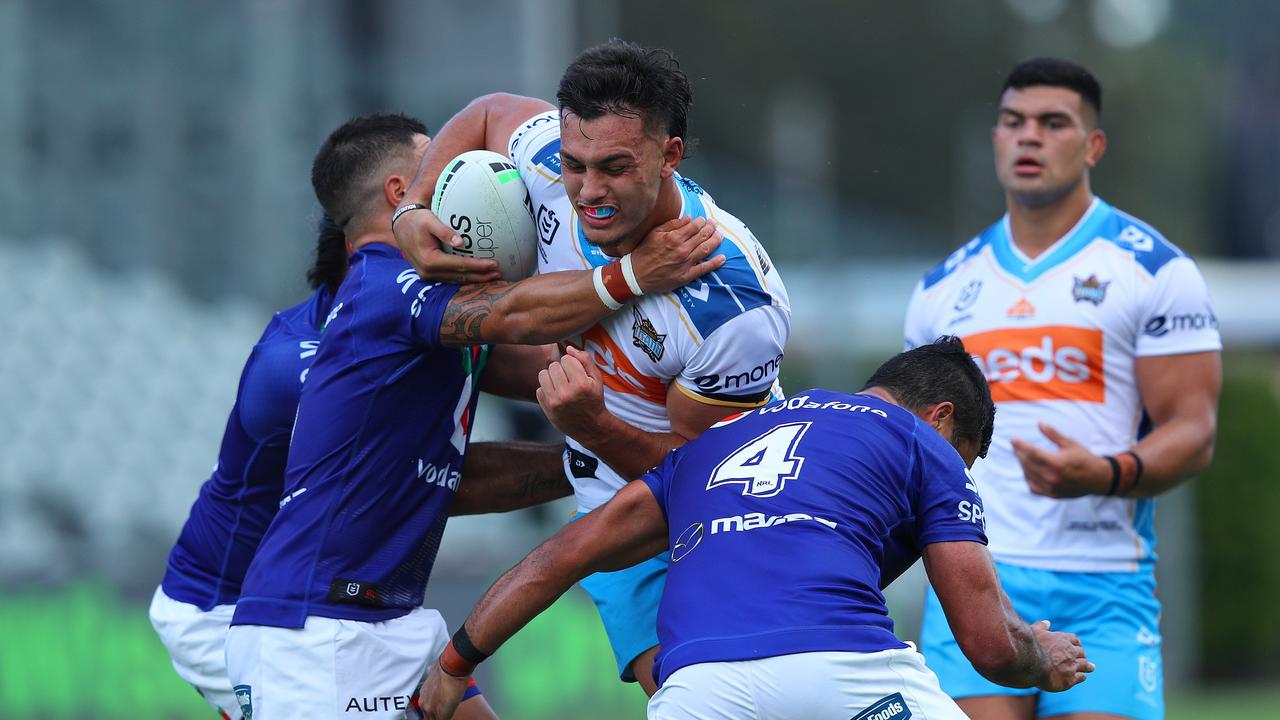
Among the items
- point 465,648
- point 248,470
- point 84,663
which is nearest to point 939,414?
point 465,648

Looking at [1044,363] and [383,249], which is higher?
[383,249]

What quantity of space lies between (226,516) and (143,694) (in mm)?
6006

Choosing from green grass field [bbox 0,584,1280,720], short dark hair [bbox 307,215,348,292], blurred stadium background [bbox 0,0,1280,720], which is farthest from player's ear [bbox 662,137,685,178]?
green grass field [bbox 0,584,1280,720]

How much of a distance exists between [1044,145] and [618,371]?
8.27ft

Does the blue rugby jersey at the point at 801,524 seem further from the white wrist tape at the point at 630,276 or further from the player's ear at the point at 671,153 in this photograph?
the player's ear at the point at 671,153

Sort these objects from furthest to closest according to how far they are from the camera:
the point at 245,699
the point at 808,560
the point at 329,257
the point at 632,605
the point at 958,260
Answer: the point at 958,260
the point at 329,257
the point at 632,605
the point at 245,699
the point at 808,560

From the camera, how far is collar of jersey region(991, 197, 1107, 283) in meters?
6.81

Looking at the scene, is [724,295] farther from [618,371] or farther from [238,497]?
[238,497]

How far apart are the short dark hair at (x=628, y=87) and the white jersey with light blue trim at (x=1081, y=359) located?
89.4 inches

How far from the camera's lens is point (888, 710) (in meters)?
4.44

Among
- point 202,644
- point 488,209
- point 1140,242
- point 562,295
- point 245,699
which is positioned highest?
point 488,209

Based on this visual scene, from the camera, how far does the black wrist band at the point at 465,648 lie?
16.4 feet

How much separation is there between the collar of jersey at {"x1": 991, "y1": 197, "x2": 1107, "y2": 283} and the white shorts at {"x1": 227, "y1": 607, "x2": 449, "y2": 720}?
3.10 metres

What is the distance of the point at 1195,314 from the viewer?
6.54 meters
